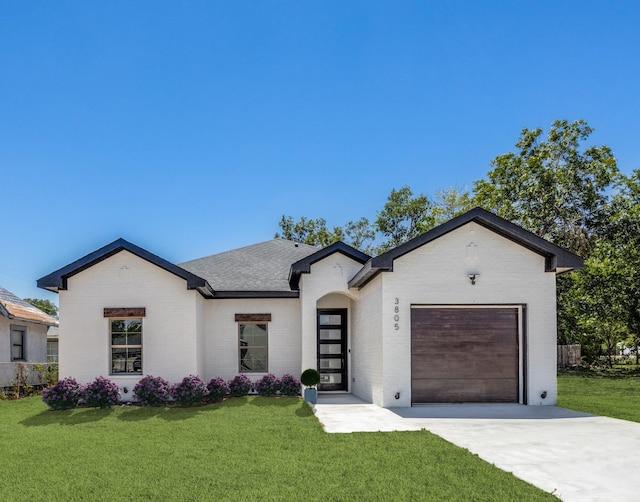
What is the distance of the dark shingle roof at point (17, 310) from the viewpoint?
18641mm

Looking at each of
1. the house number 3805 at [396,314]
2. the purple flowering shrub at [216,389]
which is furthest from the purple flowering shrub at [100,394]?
the house number 3805 at [396,314]

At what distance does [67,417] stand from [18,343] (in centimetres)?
975

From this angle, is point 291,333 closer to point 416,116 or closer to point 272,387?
point 272,387

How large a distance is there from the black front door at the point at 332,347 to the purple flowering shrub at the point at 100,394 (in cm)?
617

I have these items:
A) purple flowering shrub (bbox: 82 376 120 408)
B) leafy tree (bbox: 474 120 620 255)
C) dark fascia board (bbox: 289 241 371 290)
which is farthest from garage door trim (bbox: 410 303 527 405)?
leafy tree (bbox: 474 120 620 255)

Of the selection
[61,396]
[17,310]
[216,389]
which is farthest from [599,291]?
[17,310]

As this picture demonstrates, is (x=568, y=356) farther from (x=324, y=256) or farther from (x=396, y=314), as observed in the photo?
(x=396, y=314)

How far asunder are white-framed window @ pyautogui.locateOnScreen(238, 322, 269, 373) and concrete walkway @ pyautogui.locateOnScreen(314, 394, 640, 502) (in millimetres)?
3769

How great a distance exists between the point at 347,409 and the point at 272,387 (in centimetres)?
357

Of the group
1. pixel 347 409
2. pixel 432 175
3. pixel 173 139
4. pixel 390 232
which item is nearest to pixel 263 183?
pixel 173 139

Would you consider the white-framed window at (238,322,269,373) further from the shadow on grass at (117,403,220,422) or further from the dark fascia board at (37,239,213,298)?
the shadow on grass at (117,403,220,422)

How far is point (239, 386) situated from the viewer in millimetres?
15391

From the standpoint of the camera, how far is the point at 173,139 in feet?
64.3

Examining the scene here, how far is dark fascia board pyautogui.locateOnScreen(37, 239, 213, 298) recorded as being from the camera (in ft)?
48.1
